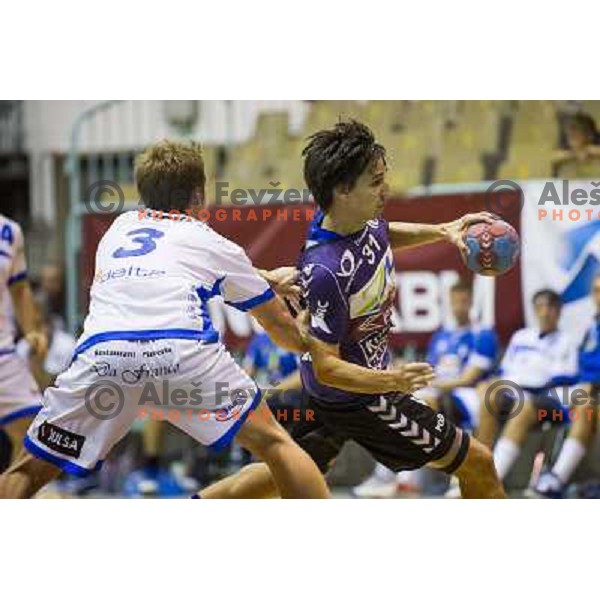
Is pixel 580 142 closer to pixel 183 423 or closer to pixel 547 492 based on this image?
pixel 547 492

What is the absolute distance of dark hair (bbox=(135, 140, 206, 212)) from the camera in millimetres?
7215

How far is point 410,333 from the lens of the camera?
36.6 feet

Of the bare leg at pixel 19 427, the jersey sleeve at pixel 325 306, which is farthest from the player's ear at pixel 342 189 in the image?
the bare leg at pixel 19 427

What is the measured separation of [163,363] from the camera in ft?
22.6

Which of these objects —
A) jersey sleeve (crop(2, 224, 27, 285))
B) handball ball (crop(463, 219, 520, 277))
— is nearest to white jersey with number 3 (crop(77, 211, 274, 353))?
handball ball (crop(463, 219, 520, 277))

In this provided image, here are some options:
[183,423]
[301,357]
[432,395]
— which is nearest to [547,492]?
[432,395]

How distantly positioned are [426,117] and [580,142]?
3.96 feet

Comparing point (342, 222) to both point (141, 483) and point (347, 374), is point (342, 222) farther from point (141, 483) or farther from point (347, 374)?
point (141, 483)

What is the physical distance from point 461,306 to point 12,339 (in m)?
3.40

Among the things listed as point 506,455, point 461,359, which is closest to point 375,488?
point 506,455

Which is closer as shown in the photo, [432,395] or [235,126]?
[432,395]

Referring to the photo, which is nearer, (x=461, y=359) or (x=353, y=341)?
(x=353, y=341)

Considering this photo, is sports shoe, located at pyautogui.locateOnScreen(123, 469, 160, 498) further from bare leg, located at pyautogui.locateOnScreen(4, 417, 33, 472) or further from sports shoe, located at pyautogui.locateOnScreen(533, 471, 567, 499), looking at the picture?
sports shoe, located at pyautogui.locateOnScreen(533, 471, 567, 499)

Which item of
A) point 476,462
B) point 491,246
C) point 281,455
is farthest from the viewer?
point 491,246
